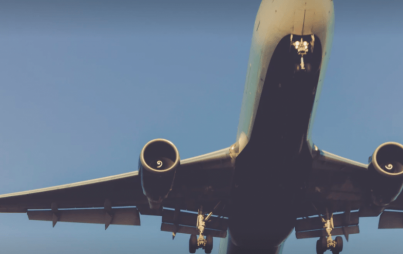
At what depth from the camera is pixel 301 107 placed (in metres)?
10.8

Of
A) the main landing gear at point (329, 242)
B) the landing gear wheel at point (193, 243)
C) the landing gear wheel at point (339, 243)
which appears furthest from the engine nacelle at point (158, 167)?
the landing gear wheel at point (339, 243)

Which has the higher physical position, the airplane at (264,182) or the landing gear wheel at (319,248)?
the airplane at (264,182)

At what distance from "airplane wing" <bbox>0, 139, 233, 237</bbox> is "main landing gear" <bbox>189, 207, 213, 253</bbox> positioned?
0.36 m

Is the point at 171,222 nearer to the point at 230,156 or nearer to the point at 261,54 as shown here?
the point at 230,156

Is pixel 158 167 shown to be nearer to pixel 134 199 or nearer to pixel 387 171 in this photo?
pixel 134 199

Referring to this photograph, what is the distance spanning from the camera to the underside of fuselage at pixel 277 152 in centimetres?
1020

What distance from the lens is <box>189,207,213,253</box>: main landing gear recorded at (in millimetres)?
14273

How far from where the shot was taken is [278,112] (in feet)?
35.9

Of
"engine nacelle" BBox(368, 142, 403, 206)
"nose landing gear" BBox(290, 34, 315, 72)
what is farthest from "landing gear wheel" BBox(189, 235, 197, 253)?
"nose landing gear" BBox(290, 34, 315, 72)

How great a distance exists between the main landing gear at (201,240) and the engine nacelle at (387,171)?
226 inches

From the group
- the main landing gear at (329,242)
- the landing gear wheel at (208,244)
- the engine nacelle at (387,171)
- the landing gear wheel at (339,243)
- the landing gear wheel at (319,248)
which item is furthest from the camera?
the landing gear wheel at (319,248)

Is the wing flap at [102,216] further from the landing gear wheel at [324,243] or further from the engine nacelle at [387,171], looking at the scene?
the engine nacelle at [387,171]

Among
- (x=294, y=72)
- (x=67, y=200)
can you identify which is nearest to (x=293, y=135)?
(x=294, y=72)

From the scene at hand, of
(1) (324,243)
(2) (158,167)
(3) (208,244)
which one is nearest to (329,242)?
(1) (324,243)
